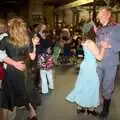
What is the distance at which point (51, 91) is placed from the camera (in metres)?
9.95

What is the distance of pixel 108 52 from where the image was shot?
22.4 ft

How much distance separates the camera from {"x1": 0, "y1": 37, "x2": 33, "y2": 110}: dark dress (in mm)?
5645

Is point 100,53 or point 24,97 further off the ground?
point 100,53

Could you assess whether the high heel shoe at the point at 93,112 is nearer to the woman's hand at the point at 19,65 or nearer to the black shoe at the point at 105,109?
the black shoe at the point at 105,109

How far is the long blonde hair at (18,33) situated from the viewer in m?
5.67

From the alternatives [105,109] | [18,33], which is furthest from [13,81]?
[105,109]

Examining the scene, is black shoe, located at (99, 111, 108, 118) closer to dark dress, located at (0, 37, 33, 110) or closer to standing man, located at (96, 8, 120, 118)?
standing man, located at (96, 8, 120, 118)

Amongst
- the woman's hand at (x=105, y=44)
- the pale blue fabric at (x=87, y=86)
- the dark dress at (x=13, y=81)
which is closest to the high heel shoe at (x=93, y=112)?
the pale blue fabric at (x=87, y=86)

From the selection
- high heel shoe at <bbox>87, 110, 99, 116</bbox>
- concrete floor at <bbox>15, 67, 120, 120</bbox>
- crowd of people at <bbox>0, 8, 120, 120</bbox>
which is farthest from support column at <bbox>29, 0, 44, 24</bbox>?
high heel shoe at <bbox>87, 110, 99, 116</bbox>

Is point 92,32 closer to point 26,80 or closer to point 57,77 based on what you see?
point 26,80

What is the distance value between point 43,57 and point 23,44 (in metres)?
3.88

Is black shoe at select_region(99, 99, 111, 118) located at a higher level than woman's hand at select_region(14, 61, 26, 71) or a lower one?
lower

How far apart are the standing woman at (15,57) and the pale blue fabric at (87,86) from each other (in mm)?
1326

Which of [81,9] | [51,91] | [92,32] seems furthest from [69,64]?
[81,9]
